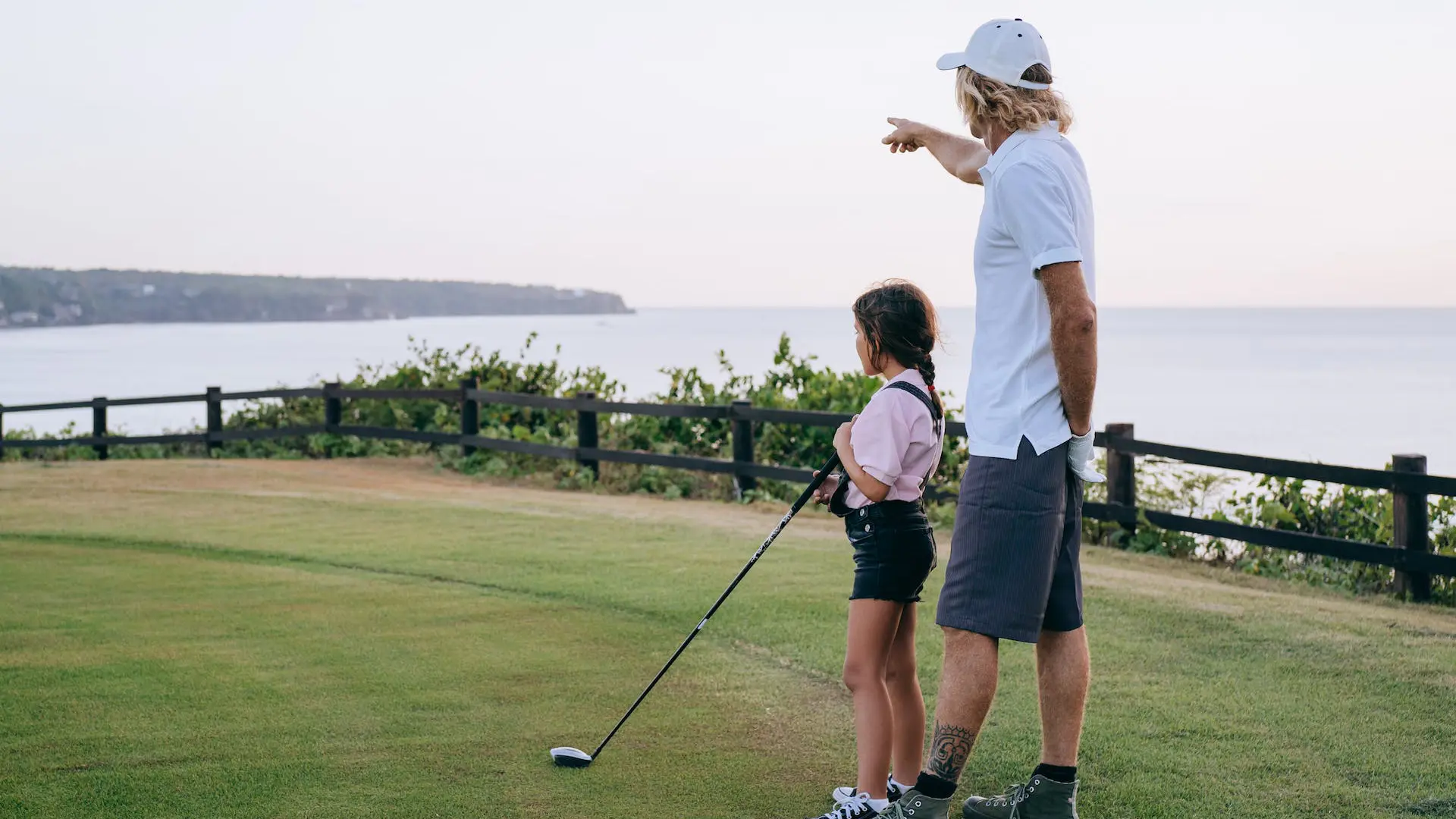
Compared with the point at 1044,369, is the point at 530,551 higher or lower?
lower

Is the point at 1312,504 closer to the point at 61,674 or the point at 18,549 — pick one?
the point at 61,674

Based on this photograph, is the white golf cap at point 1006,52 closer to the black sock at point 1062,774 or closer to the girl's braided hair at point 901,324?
the girl's braided hair at point 901,324

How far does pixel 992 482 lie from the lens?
10.2ft

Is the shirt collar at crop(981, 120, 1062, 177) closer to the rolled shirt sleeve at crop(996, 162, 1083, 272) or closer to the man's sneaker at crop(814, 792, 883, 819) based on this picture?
the rolled shirt sleeve at crop(996, 162, 1083, 272)

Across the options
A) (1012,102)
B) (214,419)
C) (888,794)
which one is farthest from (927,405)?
(214,419)

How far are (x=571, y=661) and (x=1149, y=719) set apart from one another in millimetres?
2304

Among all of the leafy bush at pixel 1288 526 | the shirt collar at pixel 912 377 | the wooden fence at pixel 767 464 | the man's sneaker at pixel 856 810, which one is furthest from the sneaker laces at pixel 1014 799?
the leafy bush at pixel 1288 526

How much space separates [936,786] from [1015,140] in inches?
60.5

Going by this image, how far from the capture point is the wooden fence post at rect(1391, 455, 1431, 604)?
7.32 m

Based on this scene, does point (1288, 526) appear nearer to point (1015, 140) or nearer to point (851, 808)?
point (851, 808)

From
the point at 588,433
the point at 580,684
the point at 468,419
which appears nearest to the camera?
the point at 580,684

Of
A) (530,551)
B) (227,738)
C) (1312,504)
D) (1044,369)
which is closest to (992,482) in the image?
(1044,369)

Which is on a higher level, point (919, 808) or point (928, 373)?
point (928, 373)

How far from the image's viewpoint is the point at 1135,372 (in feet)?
221
